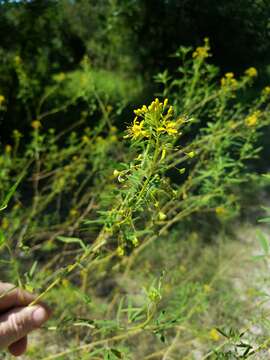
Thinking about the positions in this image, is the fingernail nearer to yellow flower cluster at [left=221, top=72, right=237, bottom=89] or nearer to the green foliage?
the green foliage

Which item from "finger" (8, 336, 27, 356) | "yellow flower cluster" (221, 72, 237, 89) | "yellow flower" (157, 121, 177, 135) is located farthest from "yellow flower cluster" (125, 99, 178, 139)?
"yellow flower cluster" (221, 72, 237, 89)

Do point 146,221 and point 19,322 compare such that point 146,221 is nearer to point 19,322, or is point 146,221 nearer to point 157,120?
point 19,322

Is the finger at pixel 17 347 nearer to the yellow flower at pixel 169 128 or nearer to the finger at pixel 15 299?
the finger at pixel 15 299

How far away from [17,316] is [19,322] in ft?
0.05

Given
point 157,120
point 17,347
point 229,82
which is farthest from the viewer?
point 229,82

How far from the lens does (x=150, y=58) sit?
14.0 ft

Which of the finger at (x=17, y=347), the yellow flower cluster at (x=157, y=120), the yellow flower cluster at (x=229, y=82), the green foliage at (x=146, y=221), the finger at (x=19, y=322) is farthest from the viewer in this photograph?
the yellow flower cluster at (x=229, y=82)

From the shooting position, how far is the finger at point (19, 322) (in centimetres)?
93

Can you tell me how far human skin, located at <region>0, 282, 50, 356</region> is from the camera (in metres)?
0.94

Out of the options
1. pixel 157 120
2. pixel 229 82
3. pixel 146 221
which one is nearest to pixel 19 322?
pixel 157 120

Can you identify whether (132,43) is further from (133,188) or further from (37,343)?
(133,188)

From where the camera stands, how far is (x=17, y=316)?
0.95 metres

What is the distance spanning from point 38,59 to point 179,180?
2.23 m

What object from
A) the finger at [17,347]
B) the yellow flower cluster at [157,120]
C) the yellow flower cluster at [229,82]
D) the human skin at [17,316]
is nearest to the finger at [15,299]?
the human skin at [17,316]
